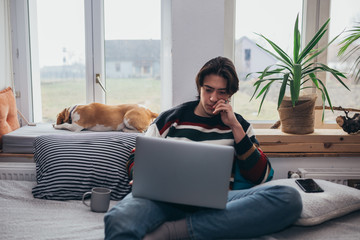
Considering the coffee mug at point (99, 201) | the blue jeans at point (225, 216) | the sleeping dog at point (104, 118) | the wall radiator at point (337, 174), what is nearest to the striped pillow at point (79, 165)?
the coffee mug at point (99, 201)

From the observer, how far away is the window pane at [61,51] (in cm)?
266

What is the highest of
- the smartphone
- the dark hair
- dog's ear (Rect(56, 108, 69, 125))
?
the dark hair

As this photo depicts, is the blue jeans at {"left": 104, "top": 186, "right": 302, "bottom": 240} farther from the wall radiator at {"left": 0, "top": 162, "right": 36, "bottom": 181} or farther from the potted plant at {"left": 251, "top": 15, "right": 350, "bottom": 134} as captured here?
the wall radiator at {"left": 0, "top": 162, "right": 36, "bottom": 181}

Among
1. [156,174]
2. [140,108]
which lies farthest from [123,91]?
[156,174]

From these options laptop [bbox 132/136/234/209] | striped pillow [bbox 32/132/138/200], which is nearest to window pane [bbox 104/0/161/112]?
striped pillow [bbox 32/132/138/200]

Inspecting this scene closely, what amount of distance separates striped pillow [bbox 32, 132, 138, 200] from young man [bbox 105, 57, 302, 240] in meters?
0.24

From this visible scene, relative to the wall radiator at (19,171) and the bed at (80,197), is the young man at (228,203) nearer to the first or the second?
the bed at (80,197)

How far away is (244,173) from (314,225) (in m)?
0.34

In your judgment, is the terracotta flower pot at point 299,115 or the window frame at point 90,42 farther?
the window frame at point 90,42

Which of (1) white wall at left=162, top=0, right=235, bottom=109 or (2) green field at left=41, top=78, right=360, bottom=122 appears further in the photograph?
(2) green field at left=41, top=78, right=360, bottom=122

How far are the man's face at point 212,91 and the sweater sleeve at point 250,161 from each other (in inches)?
7.7

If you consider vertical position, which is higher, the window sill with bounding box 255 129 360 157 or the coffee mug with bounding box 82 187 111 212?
the window sill with bounding box 255 129 360 157

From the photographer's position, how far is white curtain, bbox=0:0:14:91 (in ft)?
8.30

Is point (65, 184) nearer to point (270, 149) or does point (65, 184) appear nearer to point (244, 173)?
point (244, 173)
